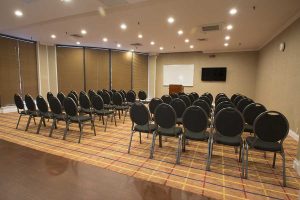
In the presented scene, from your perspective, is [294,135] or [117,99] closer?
[294,135]

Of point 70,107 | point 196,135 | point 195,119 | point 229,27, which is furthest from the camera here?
point 229,27

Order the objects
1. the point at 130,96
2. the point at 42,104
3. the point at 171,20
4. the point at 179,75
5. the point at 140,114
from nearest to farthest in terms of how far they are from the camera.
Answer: the point at 140,114 → the point at 42,104 → the point at 171,20 → the point at 130,96 → the point at 179,75

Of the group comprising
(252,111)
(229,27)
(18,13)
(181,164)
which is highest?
(229,27)

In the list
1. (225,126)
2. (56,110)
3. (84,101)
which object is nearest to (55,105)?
(56,110)

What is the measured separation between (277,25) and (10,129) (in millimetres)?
8808

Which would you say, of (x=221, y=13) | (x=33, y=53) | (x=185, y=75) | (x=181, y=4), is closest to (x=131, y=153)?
(x=181, y=4)

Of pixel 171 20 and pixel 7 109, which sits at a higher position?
pixel 171 20

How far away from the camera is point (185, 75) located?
1267 centimetres

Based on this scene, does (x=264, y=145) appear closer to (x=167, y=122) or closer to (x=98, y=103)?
(x=167, y=122)

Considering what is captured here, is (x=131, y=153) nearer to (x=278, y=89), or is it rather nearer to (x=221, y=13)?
(x=221, y=13)

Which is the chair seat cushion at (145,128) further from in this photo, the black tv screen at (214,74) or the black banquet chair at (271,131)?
the black tv screen at (214,74)

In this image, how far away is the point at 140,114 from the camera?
140 inches

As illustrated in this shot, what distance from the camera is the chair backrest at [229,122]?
9.12 feet

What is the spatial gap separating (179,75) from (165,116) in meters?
9.84
